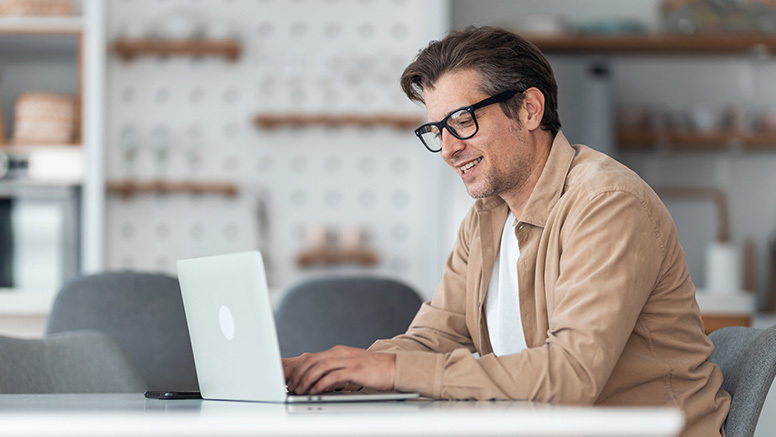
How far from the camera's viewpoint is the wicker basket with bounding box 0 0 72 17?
3.96 metres

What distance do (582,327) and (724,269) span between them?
10.8ft

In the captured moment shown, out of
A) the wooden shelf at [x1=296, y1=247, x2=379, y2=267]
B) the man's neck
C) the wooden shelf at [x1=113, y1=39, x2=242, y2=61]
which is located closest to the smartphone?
the man's neck

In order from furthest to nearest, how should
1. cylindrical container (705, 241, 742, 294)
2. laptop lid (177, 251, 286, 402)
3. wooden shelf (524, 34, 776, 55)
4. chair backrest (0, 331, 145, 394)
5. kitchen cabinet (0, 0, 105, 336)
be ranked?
1. wooden shelf (524, 34, 776, 55)
2. cylindrical container (705, 241, 742, 294)
3. kitchen cabinet (0, 0, 105, 336)
4. chair backrest (0, 331, 145, 394)
5. laptop lid (177, 251, 286, 402)

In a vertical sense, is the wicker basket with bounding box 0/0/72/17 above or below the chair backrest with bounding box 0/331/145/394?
above

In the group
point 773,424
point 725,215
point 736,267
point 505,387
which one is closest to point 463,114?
point 505,387

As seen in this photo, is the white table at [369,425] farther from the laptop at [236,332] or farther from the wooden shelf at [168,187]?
the wooden shelf at [168,187]

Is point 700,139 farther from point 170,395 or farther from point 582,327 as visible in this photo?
point 170,395

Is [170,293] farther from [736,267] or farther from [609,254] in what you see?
[736,267]

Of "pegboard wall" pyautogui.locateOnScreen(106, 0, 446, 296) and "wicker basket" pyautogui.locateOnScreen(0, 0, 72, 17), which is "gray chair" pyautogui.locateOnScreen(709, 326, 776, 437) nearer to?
"pegboard wall" pyautogui.locateOnScreen(106, 0, 446, 296)

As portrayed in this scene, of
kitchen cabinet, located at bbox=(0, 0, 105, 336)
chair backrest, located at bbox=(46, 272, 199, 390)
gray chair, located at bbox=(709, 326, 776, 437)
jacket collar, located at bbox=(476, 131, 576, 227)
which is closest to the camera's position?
gray chair, located at bbox=(709, 326, 776, 437)

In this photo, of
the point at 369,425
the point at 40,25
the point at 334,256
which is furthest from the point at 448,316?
the point at 40,25

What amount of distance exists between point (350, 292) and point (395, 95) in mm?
1696

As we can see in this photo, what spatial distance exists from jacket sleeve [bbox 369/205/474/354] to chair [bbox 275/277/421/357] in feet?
2.17

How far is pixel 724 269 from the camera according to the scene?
4.34 metres
